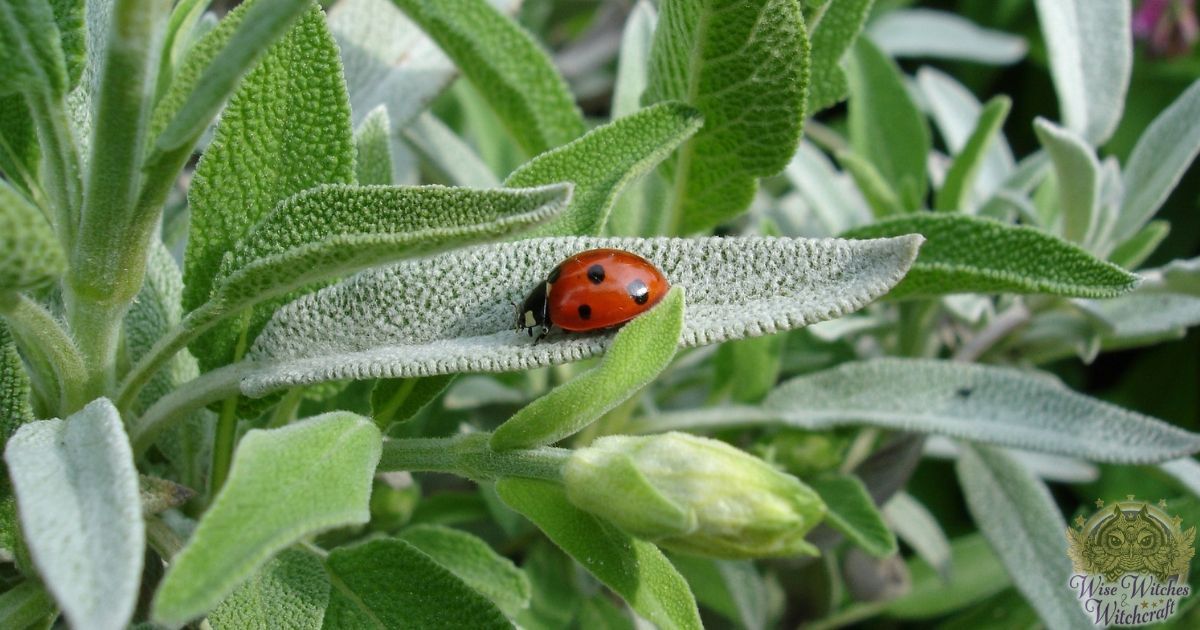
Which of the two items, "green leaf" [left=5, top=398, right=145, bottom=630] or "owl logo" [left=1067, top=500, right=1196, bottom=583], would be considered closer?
"green leaf" [left=5, top=398, right=145, bottom=630]

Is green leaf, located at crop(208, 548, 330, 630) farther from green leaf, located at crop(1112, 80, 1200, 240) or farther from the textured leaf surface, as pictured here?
green leaf, located at crop(1112, 80, 1200, 240)

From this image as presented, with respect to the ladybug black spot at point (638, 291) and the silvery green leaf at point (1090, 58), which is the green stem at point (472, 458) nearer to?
the ladybug black spot at point (638, 291)

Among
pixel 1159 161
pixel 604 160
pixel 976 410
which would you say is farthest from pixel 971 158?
pixel 604 160

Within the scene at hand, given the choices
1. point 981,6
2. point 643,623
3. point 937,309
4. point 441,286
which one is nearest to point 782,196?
point 937,309

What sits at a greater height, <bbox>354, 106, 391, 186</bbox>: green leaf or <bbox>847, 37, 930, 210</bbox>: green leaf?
<bbox>354, 106, 391, 186</bbox>: green leaf

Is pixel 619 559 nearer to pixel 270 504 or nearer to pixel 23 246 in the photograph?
pixel 270 504

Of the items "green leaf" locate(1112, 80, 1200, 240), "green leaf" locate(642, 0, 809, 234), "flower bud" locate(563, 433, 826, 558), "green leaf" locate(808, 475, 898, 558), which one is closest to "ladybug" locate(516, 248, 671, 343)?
"flower bud" locate(563, 433, 826, 558)

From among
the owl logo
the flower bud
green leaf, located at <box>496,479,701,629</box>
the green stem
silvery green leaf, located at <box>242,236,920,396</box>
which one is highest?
silvery green leaf, located at <box>242,236,920,396</box>
